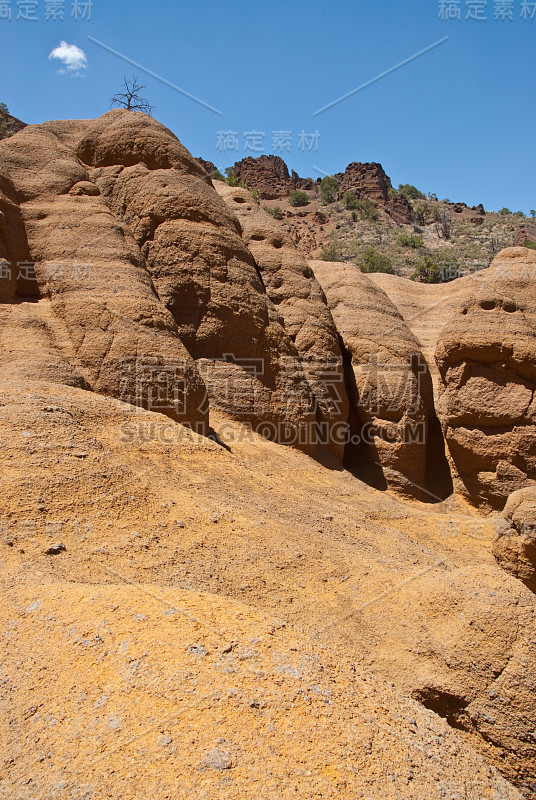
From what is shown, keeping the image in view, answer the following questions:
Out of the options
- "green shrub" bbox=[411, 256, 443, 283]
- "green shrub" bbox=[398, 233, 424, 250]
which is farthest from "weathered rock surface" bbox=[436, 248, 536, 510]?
"green shrub" bbox=[398, 233, 424, 250]

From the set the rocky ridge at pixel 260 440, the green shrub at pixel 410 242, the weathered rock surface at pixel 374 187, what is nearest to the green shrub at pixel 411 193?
the weathered rock surface at pixel 374 187

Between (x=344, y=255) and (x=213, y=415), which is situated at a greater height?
(x=344, y=255)

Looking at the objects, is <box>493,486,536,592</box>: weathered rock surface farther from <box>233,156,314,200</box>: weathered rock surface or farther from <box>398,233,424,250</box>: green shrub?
<box>233,156,314,200</box>: weathered rock surface

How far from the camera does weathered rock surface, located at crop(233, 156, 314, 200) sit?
56.5 m

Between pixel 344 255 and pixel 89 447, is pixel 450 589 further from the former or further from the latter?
pixel 344 255

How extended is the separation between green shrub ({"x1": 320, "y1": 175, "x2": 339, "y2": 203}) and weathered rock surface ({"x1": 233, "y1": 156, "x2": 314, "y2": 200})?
4082 mm

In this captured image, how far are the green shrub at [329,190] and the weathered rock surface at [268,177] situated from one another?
4.08m

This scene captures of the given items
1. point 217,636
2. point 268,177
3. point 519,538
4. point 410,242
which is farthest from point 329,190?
point 217,636

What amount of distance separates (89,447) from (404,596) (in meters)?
2.94

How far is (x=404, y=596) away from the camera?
4195 millimetres

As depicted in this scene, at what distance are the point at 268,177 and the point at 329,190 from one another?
317 inches

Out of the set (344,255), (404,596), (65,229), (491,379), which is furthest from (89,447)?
(344,255)

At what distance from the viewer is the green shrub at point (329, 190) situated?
173 ft

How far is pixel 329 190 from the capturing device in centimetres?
5350
